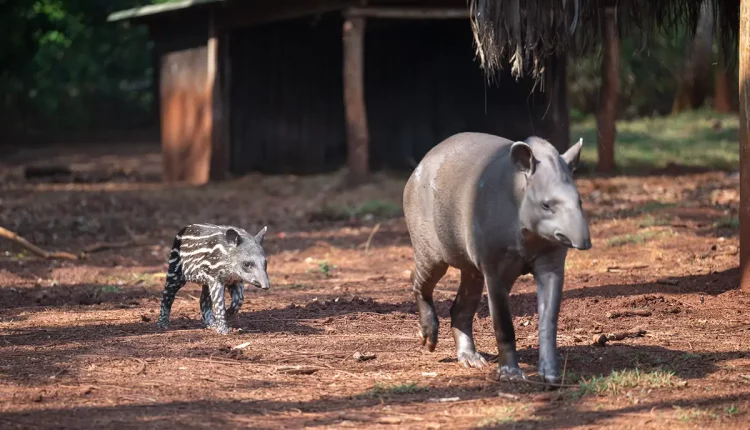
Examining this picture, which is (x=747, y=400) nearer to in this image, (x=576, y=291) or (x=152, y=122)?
(x=576, y=291)

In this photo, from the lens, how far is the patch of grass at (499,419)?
5.52 metres

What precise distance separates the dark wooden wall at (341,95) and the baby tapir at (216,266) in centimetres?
1274

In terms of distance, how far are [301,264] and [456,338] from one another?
5579mm

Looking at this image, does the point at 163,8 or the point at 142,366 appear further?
the point at 163,8

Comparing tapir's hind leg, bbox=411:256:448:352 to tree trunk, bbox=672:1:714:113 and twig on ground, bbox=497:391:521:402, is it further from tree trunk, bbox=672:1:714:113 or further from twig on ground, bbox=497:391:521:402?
tree trunk, bbox=672:1:714:113

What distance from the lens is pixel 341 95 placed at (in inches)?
893

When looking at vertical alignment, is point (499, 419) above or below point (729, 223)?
above

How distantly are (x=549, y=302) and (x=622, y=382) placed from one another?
0.60 metres

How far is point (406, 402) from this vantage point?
5996 millimetres

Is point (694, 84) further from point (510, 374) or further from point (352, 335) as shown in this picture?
point (510, 374)

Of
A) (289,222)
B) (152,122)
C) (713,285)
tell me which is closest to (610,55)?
(289,222)

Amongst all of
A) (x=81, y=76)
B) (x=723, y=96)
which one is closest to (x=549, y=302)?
(x=723, y=96)

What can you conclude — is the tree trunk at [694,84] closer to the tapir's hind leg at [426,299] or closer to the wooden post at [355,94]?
the wooden post at [355,94]

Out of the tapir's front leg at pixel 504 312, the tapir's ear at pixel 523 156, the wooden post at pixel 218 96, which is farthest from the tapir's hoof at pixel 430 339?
the wooden post at pixel 218 96
